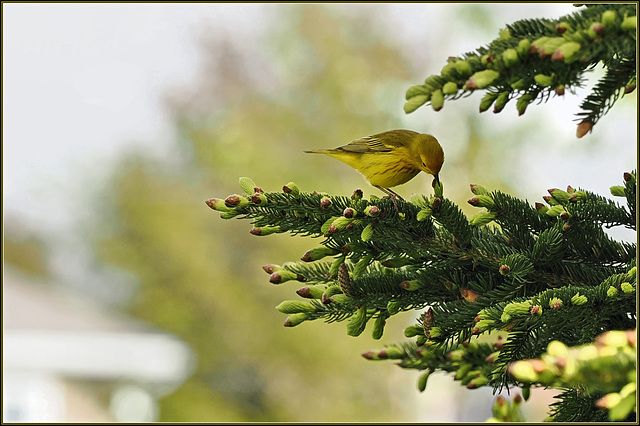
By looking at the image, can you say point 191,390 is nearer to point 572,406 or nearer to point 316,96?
point 316,96

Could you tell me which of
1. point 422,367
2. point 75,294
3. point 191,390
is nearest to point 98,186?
point 75,294

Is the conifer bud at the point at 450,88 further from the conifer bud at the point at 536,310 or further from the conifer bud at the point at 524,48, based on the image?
the conifer bud at the point at 536,310

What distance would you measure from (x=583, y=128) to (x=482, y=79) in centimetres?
9

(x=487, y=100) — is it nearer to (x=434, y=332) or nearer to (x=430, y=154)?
(x=434, y=332)

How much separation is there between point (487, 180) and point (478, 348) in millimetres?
6966

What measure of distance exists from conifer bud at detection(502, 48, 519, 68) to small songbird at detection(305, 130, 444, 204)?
1.87ft

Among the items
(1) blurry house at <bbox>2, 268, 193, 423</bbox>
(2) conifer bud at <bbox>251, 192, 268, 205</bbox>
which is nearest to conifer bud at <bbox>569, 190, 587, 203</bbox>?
(2) conifer bud at <bbox>251, 192, 268, 205</bbox>

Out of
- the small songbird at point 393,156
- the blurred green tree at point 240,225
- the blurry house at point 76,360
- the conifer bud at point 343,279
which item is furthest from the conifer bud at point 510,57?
the blurred green tree at point 240,225

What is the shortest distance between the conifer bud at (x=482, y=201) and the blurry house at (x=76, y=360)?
5.88 m

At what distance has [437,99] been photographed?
1.75ft

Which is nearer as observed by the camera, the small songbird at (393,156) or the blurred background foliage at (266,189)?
the small songbird at (393,156)

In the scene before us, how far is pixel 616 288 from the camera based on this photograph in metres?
0.68

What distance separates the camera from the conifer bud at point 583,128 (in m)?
0.53

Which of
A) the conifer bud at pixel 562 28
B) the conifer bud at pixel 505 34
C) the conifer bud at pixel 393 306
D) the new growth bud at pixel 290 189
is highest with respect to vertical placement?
the conifer bud at pixel 505 34
